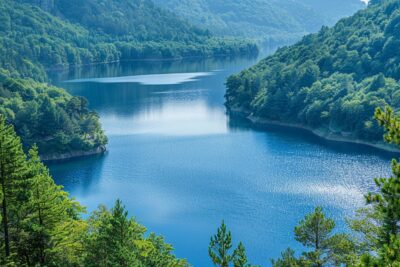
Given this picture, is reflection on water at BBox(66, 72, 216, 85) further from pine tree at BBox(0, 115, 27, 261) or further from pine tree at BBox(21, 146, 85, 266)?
pine tree at BBox(0, 115, 27, 261)

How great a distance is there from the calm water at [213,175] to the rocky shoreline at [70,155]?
65.4 inches

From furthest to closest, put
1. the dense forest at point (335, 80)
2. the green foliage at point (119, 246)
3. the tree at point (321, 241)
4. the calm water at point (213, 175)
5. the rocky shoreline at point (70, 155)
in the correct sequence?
the dense forest at point (335, 80)
the rocky shoreline at point (70, 155)
the calm water at point (213, 175)
the tree at point (321, 241)
the green foliage at point (119, 246)

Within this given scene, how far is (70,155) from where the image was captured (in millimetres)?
81375

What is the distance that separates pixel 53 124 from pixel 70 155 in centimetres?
532

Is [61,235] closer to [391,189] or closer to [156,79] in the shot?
[391,189]

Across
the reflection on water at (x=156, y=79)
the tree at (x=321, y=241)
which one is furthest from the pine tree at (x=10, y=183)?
the reflection on water at (x=156, y=79)

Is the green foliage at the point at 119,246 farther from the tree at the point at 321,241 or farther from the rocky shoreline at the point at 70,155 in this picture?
the rocky shoreline at the point at 70,155

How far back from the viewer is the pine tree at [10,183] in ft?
85.1

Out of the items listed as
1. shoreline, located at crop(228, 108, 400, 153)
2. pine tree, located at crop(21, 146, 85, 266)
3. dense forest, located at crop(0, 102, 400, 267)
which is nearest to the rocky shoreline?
shoreline, located at crop(228, 108, 400, 153)

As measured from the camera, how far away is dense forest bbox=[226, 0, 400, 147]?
90.9 m

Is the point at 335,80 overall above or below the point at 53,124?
above

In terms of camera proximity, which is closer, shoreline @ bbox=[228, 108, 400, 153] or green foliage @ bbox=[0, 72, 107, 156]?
green foliage @ bbox=[0, 72, 107, 156]

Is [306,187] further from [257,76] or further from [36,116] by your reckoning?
[257,76]

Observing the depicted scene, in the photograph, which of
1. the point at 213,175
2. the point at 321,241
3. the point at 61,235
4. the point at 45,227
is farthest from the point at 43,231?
the point at 213,175
